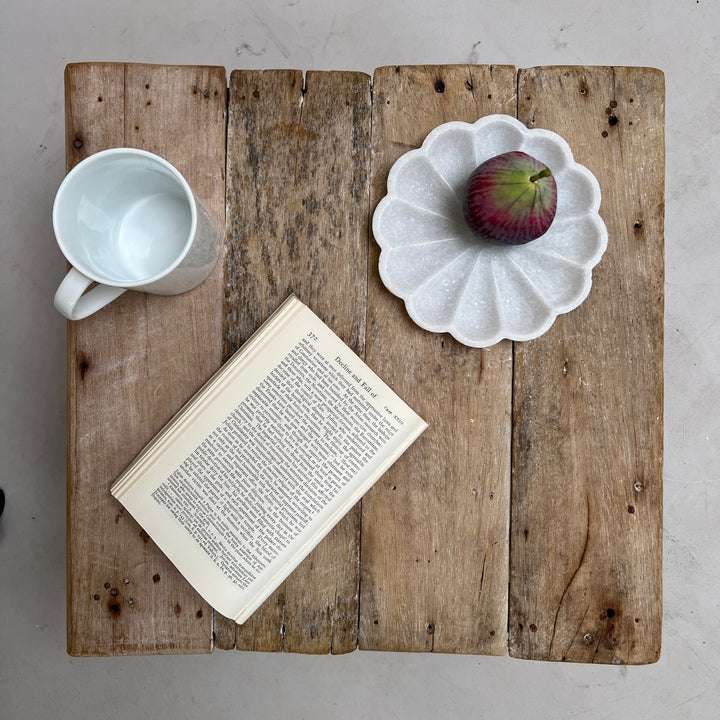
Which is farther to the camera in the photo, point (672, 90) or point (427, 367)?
point (672, 90)

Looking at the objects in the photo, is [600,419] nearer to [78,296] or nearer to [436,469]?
[436,469]

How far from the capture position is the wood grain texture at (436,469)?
0.66 m

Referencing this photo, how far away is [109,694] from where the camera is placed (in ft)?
3.50

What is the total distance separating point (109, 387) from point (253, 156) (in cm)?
31

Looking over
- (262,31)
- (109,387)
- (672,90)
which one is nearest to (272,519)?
(109,387)

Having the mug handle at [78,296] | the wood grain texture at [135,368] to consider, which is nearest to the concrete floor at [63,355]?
the wood grain texture at [135,368]

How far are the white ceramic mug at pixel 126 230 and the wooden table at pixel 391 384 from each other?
0.18 feet

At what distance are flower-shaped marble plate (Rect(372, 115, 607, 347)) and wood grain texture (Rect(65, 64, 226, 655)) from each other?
21 centimetres

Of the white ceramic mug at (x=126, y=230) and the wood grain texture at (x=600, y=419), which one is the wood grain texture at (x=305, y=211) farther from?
the wood grain texture at (x=600, y=419)

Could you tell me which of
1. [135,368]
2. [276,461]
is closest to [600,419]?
[276,461]

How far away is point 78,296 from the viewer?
1.77 ft

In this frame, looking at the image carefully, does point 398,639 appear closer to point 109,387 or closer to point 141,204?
point 109,387

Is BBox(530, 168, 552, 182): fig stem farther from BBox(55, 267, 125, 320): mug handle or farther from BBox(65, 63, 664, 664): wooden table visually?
BBox(55, 267, 125, 320): mug handle

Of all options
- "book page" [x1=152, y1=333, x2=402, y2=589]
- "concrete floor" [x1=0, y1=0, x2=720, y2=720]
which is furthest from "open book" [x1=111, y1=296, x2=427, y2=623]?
"concrete floor" [x1=0, y1=0, x2=720, y2=720]
